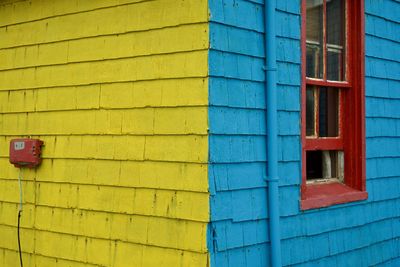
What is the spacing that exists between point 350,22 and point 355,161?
1.31 metres

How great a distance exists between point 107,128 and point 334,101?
2163mm

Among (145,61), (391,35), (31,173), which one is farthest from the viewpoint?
(391,35)

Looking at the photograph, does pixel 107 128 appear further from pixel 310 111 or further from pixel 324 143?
pixel 324 143

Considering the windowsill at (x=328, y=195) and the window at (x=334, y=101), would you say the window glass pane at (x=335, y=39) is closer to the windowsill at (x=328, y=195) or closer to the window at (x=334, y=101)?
the window at (x=334, y=101)

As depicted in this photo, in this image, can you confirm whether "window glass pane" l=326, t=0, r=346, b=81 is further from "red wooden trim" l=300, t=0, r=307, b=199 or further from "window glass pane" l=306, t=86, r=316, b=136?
"red wooden trim" l=300, t=0, r=307, b=199

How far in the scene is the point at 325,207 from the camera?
5246mm

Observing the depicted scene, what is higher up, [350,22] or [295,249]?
[350,22]

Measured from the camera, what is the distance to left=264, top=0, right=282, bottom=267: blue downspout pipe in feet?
15.1

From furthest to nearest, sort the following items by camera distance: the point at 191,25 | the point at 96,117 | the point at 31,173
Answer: the point at 31,173, the point at 96,117, the point at 191,25

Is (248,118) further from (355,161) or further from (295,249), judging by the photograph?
(355,161)

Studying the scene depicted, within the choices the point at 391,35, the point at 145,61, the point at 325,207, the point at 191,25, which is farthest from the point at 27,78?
the point at 391,35

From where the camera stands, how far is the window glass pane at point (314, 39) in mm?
5359

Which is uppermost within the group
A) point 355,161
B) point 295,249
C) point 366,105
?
point 366,105

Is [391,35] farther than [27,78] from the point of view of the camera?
Yes
